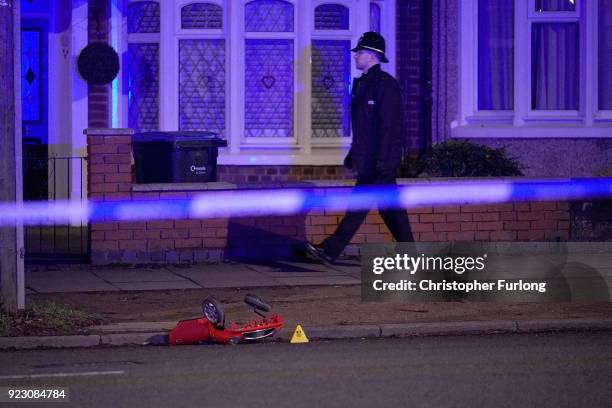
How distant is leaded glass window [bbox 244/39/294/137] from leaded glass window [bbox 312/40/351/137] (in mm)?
346

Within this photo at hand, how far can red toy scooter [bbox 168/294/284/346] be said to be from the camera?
28.3ft

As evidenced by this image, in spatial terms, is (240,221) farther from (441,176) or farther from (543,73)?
(543,73)

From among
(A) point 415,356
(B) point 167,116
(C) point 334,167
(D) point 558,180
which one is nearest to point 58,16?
(B) point 167,116

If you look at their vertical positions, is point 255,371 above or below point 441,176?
below

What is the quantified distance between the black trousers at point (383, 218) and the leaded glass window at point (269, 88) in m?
4.91

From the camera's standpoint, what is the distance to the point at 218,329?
8.70m

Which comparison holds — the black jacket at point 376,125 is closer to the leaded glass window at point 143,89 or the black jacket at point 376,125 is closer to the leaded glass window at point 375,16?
the leaded glass window at point 375,16

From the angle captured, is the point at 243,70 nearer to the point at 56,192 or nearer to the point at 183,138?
the point at 183,138

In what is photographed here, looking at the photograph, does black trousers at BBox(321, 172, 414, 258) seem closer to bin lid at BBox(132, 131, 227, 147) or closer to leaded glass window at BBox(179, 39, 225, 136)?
bin lid at BBox(132, 131, 227, 147)

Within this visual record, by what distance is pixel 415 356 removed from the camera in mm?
8148

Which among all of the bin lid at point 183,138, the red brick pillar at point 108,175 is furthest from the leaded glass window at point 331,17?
the red brick pillar at point 108,175

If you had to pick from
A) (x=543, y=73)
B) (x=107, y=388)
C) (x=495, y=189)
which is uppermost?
(x=543, y=73)

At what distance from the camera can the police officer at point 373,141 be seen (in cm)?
1177

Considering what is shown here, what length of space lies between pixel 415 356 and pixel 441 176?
669 centimetres
